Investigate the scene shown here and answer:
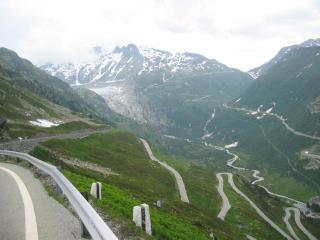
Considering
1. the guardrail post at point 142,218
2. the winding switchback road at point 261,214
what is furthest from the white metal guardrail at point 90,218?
the winding switchback road at point 261,214

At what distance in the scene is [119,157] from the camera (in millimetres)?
125812

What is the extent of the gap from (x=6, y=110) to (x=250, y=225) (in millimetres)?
90072

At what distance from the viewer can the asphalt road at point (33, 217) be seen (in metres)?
15.3

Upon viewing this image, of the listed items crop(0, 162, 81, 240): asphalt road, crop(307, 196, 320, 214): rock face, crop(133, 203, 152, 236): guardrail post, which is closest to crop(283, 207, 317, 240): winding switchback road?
crop(307, 196, 320, 214): rock face

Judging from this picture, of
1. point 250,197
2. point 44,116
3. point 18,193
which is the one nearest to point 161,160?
point 250,197

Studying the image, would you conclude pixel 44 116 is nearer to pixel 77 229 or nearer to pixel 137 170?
pixel 137 170

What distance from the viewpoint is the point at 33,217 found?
59.1ft

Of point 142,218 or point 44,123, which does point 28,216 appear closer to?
point 142,218

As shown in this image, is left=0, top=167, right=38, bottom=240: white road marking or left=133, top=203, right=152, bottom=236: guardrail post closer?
left=0, top=167, right=38, bottom=240: white road marking

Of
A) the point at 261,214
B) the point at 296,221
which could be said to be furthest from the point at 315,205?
the point at 261,214

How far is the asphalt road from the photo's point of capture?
15281 mm

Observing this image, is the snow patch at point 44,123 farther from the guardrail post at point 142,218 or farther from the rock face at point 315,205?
the guardrail post at point 142,218

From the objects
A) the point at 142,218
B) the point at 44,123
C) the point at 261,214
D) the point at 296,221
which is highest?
the point at 44,123

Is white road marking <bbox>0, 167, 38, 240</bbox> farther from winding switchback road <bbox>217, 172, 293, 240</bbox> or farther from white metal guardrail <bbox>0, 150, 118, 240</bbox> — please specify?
winding switchback road <bbox>217, 172, 293, 240</bbox>
